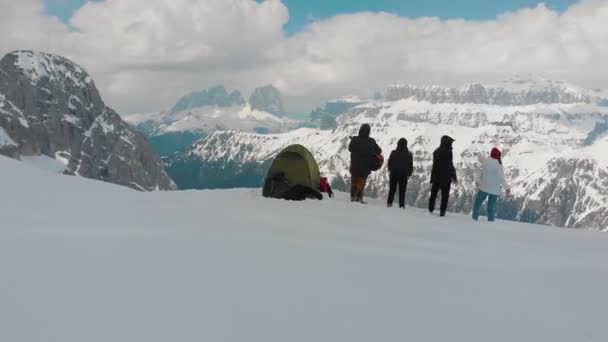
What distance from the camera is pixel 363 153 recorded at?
2258 cm

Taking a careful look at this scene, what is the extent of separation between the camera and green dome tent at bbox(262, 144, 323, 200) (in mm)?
21875

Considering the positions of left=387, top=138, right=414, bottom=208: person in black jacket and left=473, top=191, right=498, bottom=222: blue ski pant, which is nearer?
left=473, top=191, right=498, bottom=222: blue ski pant

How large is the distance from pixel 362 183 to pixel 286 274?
14.4m

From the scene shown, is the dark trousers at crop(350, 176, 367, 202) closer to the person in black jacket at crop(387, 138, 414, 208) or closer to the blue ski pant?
the person in black jacket at crop(387, 138, 414, 208)

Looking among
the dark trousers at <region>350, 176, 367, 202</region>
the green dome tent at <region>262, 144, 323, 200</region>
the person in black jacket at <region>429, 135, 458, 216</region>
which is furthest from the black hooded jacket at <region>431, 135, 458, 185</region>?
the green dome tent at <region>262, 144, 323, 200</region>

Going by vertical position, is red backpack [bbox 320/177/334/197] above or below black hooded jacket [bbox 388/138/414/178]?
below

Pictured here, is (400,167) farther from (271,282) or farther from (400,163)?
(271,282)

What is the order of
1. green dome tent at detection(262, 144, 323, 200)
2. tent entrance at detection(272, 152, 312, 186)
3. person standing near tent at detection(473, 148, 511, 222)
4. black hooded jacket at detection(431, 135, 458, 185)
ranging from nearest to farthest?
person standing near tent at detection(473, 148, 511, 222)
black hooded jacket at detection(431, 135, 458, 185)
green dome tent at detection(262, 144, 323, 200)
tent entrance at detection(272, 152, 312, 186)

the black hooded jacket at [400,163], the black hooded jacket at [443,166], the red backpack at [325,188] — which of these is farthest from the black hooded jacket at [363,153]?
the black hooded jacket at [443,166]

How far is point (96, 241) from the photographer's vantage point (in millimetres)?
9984

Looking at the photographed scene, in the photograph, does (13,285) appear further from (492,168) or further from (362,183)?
(492,168)

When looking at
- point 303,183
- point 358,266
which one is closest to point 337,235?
point 358,266

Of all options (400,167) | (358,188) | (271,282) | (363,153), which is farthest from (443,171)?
(271,282)

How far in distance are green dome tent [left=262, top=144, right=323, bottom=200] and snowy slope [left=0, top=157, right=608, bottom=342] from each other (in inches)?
276
